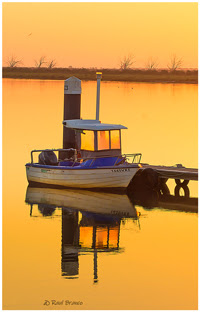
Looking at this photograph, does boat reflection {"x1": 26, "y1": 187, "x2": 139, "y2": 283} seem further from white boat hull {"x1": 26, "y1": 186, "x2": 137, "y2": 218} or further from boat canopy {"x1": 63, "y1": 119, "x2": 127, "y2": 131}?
boat canopy {"x1": 63, "y1": 119, "x2": 127, "y2": 131}

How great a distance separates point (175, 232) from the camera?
80.3 feet

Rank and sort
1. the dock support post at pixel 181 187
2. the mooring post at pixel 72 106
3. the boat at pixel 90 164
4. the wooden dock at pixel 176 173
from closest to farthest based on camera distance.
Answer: the boat at pixel 90 164 → the wooden dock at pixel 176 173 → the dock support post at pixel 181 187 → the mooring post at pixel 72 106

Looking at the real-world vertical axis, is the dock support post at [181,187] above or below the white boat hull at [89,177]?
below

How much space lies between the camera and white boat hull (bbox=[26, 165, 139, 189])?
29.2 metres

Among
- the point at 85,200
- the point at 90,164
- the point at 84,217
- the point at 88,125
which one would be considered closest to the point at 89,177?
the point at 90,164

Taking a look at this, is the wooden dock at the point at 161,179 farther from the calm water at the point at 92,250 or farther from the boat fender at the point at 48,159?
the boat fender at the point at 48,159

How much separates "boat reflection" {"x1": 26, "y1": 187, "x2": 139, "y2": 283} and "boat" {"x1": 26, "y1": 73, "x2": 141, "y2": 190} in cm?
41

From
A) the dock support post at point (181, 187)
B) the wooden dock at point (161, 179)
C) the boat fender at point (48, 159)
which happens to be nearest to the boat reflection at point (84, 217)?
the boat fender at point (48, 159)

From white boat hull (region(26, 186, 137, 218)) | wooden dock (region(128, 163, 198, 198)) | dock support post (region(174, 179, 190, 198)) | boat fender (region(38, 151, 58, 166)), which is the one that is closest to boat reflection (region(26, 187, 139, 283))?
white boat hull (region(26, 186, 137, 218))

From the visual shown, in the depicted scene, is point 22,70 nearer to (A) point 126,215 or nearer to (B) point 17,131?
(B) point 17,131

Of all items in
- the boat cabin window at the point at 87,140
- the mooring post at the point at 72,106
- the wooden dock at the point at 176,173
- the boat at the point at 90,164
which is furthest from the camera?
the mooring post at the point at 72,106

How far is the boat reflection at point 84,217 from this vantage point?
22188mm

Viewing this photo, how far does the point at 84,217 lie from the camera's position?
2641 cm

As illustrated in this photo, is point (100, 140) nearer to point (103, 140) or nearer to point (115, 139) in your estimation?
point (103, 140)
